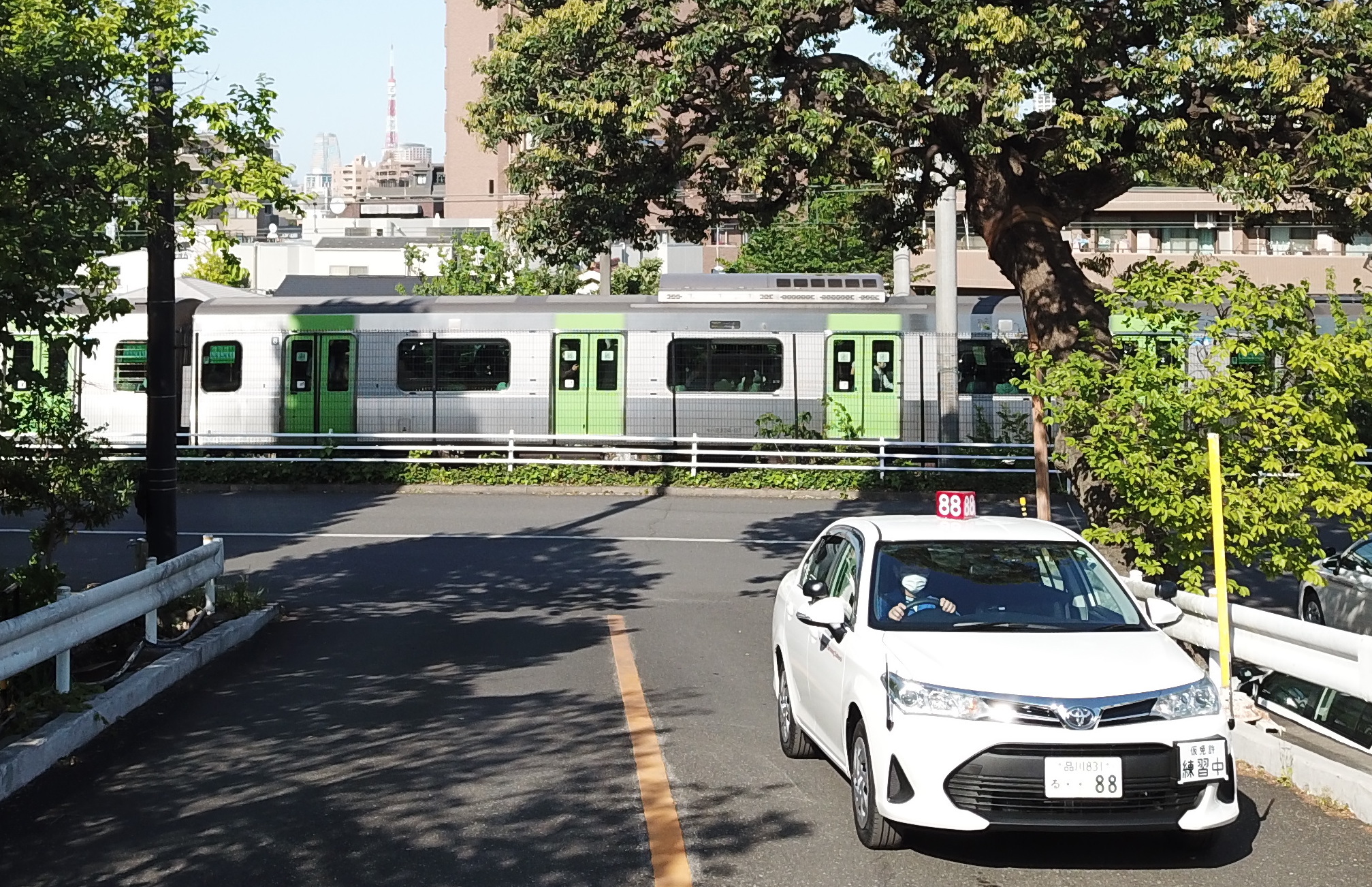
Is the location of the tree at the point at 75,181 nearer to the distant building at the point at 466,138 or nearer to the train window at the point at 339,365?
the train window at the point at 339,365

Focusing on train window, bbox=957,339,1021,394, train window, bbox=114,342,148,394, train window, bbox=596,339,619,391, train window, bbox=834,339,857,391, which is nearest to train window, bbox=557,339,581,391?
train window, bbox=596,339,619,391

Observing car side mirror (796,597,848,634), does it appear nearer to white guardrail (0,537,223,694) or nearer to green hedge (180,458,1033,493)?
white guardrail (0,537,223,694)

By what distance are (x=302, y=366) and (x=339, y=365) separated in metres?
0.75

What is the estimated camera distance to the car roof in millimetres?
7754

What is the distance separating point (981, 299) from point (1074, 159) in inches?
558

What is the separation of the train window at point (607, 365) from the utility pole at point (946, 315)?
5986 millimetres

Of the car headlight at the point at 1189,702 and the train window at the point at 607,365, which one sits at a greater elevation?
the train window at the point at 607,365

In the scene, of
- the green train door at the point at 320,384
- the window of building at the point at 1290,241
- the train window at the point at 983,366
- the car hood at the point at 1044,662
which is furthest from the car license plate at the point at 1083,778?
the window of building at the point at 1290,241

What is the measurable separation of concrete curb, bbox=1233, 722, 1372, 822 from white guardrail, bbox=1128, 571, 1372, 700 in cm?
38

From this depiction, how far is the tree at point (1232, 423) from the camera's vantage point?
928 cm

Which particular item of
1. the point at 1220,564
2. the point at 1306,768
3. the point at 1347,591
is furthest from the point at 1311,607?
the point at 1306,768

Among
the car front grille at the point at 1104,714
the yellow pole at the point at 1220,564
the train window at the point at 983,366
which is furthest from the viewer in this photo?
the train window at the point at 983,366

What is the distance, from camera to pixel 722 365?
2708 cm

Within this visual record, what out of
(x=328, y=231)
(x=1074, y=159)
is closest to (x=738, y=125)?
(x=1074, y=159)
